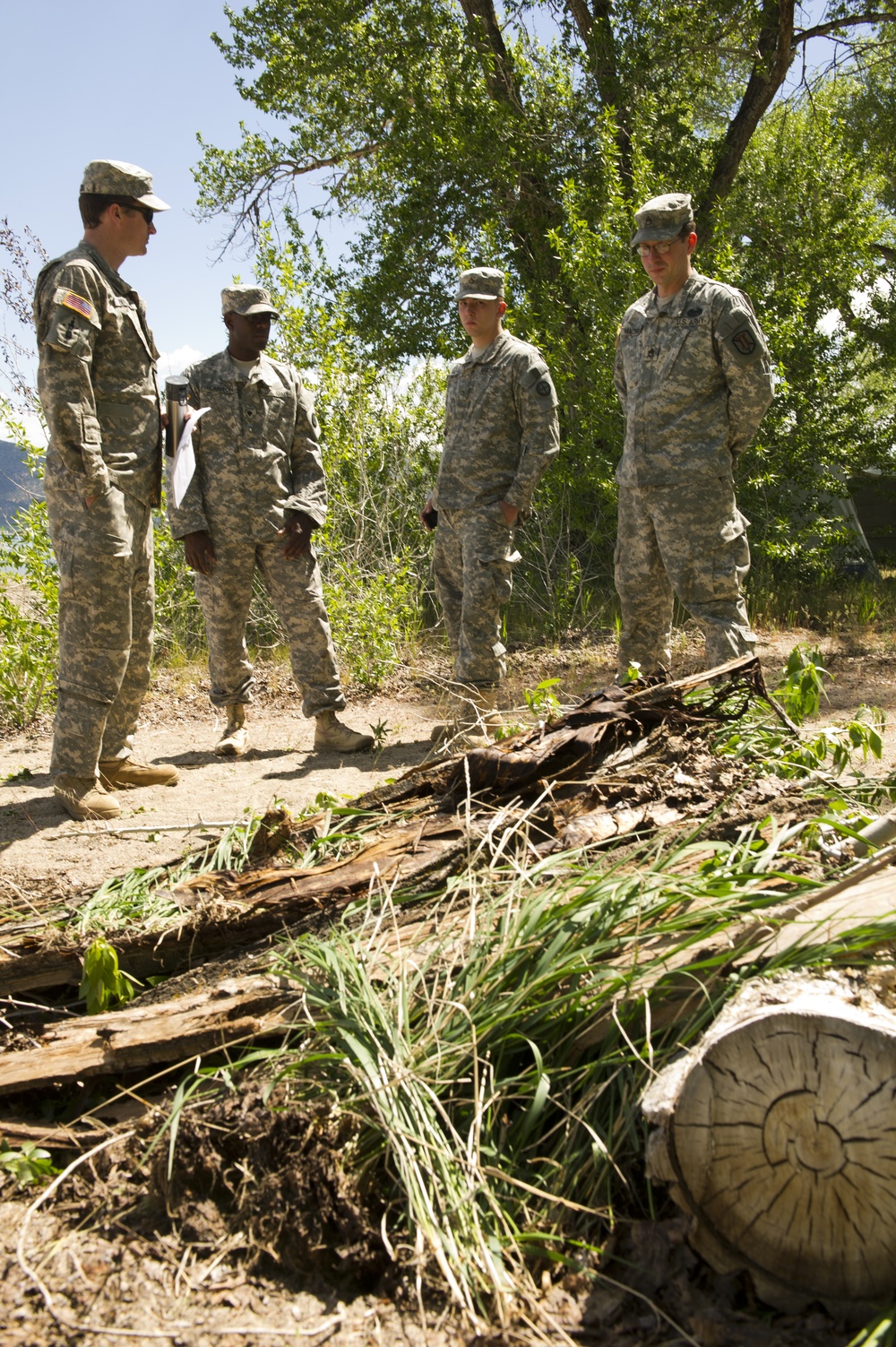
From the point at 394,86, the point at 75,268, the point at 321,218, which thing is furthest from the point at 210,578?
the point at 321,218

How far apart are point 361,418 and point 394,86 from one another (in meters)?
4.51

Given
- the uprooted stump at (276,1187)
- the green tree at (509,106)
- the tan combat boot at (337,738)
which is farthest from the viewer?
the green tree at (509,106)

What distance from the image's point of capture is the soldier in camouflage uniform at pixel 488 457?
17.5 ft

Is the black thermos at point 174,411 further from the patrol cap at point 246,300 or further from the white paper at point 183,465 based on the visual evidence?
the patrol cap at point 246,300

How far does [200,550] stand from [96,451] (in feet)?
3.74

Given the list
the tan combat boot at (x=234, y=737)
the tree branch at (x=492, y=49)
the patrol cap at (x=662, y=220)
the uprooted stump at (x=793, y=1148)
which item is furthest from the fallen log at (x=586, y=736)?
the tree branch at (x=492, y=49)

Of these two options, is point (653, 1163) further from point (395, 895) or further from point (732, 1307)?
point (395, 895)

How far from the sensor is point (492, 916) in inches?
95.3

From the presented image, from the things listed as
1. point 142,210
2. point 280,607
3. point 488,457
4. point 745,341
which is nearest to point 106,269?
point 142,210

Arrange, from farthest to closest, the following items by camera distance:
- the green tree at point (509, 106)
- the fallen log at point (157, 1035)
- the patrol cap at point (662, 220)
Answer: the green tree at point (509, 106) → the patrol cap at point (662, 220) → the fallen log at point (157, 1035)

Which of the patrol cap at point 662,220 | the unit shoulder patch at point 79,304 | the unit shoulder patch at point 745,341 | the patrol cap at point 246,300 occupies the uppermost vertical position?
the patrol cap at point 246,300

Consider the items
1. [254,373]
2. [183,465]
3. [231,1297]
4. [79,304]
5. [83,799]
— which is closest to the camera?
[231,1297]

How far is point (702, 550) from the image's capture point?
4691mm

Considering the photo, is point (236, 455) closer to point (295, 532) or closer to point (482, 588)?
point (295, 532)
